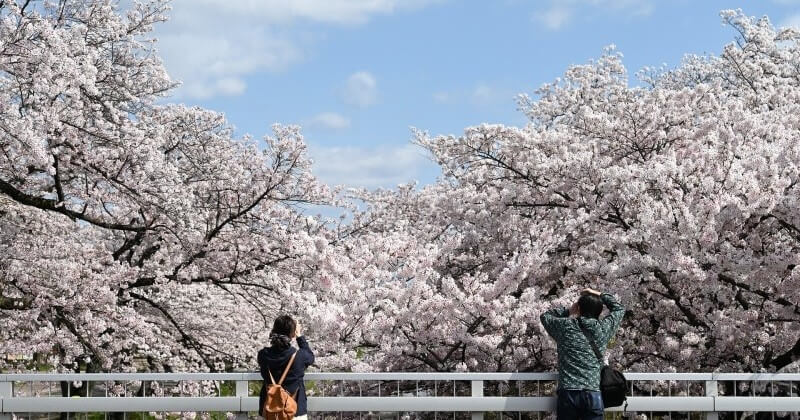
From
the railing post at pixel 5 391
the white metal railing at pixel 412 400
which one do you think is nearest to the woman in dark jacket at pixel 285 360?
the white metal railing at pixel 412 400

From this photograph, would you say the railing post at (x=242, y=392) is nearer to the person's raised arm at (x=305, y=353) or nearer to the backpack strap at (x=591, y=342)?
the person's raised arm at (x=305, y=353)

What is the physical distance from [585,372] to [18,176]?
898cm

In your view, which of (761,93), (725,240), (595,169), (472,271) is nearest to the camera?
(725,240)

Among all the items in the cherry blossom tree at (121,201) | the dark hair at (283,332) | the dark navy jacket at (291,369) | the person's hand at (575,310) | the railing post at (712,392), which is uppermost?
the cherry blossom tree at (121,201)

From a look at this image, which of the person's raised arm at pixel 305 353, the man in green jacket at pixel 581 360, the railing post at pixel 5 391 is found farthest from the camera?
the railing post at pixel 5 391

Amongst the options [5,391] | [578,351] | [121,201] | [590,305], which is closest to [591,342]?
[578,351]

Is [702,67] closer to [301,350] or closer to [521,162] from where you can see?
[521,162]

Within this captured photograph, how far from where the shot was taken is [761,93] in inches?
686

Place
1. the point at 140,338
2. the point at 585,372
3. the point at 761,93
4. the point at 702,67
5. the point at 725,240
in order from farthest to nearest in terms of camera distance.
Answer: the point at 702,67 < the point at 761,93 < the point at 140,338 < the point at 725,240 < the point at 585,372

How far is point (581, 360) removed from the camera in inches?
252

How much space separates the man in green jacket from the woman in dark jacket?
6.31 feet

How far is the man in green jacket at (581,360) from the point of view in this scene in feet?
20.9

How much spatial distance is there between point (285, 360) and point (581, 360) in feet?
7.40

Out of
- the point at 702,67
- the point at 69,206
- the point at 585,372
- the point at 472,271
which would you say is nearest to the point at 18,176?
the point at 69,206
